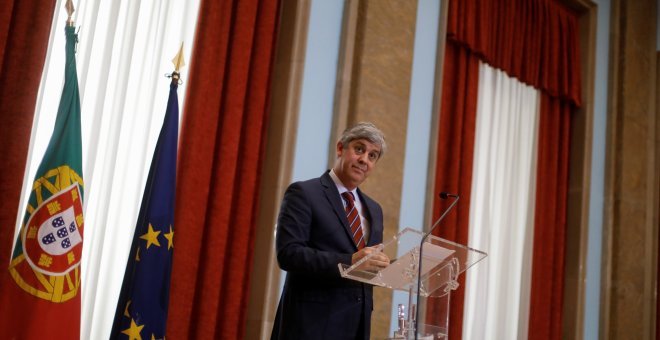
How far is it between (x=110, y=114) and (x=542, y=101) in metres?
4.24

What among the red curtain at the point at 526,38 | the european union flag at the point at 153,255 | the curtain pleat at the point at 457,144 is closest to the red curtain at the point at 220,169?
the european union flag at the point at 153,255

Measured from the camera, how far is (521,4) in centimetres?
691

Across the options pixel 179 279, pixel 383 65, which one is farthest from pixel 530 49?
pixel 179 279

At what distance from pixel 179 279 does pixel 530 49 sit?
13.5ft

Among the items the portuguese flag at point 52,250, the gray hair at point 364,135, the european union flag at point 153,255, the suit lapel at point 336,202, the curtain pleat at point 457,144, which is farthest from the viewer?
the curtain pleat at point 457,144

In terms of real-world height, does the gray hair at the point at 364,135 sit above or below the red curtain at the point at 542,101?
below

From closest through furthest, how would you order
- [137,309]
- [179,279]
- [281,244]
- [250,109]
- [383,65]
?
[281,244] < [137,309] < [179,279] < [250,109] < [383,65]

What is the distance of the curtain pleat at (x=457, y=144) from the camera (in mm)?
5922

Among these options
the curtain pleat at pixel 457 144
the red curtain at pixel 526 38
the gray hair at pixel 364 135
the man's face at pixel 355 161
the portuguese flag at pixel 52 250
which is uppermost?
the red curtain at pixel 526 38

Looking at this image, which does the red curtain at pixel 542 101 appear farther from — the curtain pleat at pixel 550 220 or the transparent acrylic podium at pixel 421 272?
the transparent acrylic podium at pixel 421 272

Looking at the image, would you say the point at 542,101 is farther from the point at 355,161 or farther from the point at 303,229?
the point at 303,229

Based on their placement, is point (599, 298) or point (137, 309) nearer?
point (137, 309)

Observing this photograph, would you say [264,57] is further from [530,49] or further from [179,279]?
[530,49]

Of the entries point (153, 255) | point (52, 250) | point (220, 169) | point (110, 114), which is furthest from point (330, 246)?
point (110, 114)
